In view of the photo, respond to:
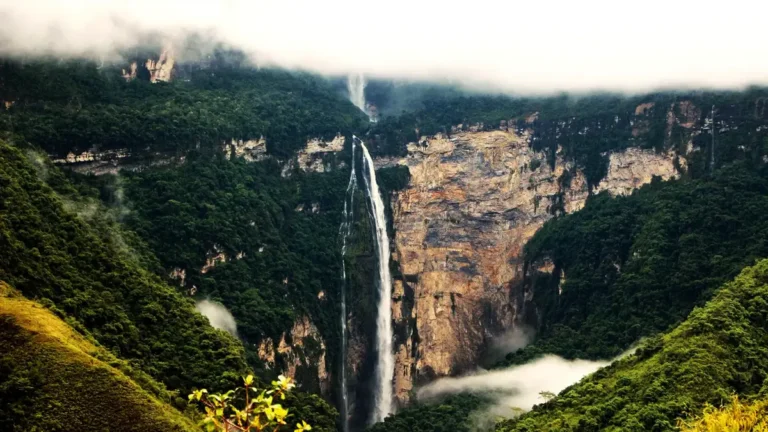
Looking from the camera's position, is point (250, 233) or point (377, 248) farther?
point (377, 248)

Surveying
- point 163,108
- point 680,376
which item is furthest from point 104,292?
point 680,376

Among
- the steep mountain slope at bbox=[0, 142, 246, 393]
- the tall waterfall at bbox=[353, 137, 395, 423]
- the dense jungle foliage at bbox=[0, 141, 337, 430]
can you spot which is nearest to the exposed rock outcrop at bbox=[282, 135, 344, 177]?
the tall waterfall at bbox=[353, 137, 395, 423]

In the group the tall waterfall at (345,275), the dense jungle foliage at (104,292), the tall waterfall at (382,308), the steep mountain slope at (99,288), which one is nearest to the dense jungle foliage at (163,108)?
the tall waterfall at (345,275)

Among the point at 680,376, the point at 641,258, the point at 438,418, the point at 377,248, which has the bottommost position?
the point at 438,418

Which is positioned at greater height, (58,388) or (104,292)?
(104,292)

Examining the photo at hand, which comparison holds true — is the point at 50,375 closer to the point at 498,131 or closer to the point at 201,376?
the point at 201,376

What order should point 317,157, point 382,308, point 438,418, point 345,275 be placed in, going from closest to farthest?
point 438,418, point 345,275, point 382,308, point 317,157

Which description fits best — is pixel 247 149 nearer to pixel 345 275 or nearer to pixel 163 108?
pixel 163 108

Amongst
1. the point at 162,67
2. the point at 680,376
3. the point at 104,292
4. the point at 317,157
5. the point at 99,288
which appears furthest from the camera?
the point at 317,157
